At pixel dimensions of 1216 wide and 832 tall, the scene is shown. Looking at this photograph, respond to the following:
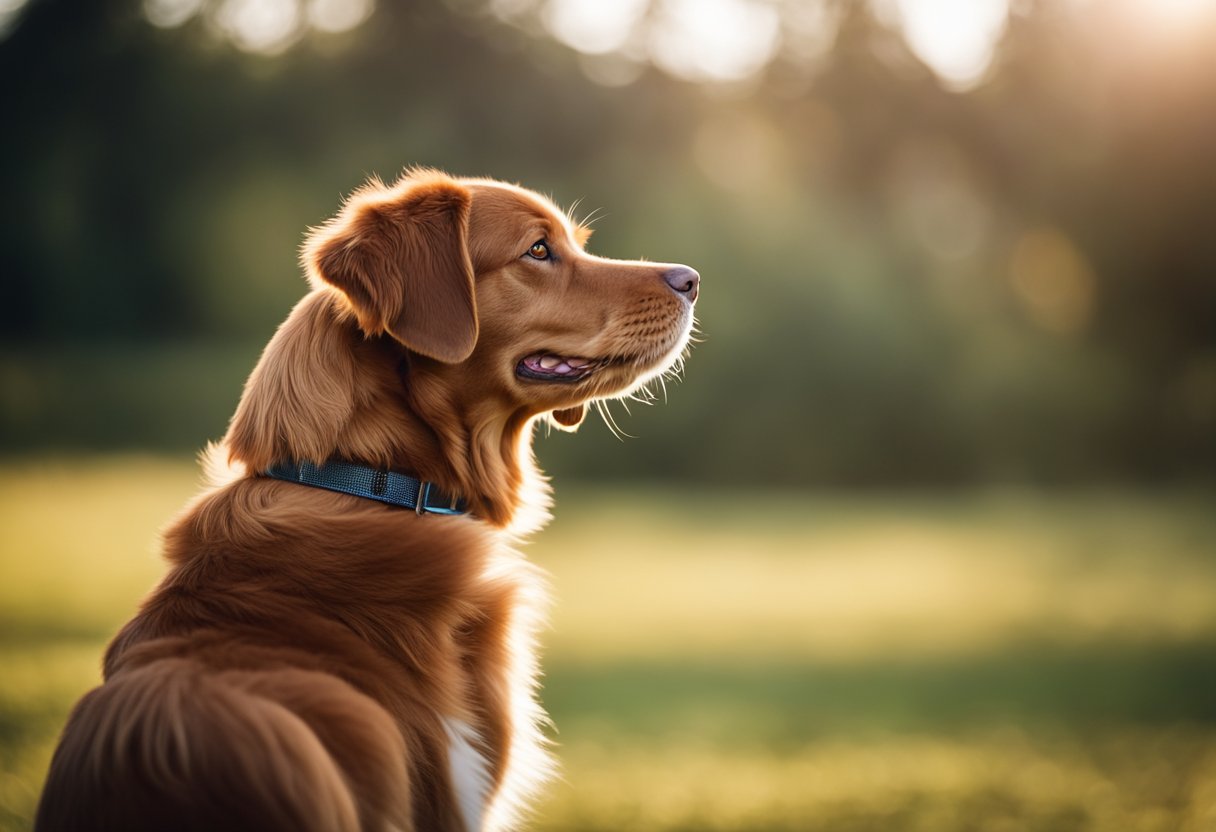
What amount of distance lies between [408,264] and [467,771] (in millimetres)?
1382

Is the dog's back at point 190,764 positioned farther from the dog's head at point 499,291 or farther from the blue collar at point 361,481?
the dog's head at point 499,291

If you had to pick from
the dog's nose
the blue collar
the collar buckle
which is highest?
the dog's nose

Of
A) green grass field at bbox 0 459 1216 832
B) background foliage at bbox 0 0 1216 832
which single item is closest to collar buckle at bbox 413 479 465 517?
green grass field at bbox 0 459 1216 832

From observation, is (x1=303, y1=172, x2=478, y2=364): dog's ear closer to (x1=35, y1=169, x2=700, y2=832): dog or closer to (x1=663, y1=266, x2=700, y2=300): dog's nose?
(x1=35, y1=169, x2=700, y2=832): dog

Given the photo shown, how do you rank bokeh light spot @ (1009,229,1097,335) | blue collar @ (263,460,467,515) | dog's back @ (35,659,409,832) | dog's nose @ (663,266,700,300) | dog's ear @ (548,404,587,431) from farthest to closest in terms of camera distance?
1. bokeh light spot @ (1009,229,1097,335)
2. dog's ear @ (548,404,587,431)
3. dog's nose @ (663,266,700,300)
4. blue collar @ (263,460,467,515)
5. dog's back @ (35,659,409,832)

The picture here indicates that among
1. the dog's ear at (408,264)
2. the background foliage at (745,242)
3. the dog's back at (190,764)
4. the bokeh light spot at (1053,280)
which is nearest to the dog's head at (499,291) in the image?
the dog's ear at (408,264)

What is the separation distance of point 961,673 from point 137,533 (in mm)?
11462

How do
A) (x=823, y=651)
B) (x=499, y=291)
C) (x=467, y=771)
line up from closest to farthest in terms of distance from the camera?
1. (x=467, y=771)
2. (x=499, y=291)
3. (x=823, y=651)

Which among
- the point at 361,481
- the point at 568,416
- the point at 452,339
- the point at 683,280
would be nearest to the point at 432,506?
the point at 361,481

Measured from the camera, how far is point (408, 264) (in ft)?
10.1

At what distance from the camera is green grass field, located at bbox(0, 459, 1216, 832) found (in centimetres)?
653

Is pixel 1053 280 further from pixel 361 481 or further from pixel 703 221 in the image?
pixel 361 481

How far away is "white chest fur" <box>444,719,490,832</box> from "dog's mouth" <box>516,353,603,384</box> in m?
1.16

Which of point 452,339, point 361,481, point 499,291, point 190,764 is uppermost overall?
point 499,291
